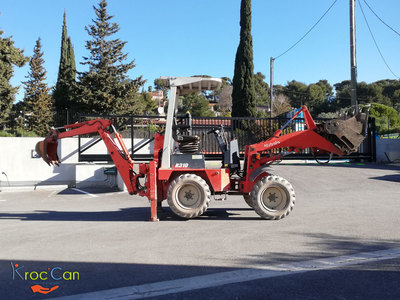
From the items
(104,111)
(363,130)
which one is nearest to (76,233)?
(363,130)

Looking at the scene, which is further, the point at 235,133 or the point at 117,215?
the point at 235,133

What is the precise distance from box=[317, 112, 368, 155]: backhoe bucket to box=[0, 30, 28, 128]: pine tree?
21441mm

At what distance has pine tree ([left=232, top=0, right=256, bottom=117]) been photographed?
1287 inches

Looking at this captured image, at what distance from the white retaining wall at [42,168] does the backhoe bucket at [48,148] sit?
19.8ft

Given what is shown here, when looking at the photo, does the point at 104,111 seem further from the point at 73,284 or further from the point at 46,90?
the point at 73,284

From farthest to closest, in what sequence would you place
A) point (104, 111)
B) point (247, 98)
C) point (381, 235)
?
point (247, 98) → point (104, 111) → point (381, 235)

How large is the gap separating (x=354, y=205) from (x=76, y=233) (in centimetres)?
720

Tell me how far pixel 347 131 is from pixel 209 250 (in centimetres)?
431

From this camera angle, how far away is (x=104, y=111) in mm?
29828

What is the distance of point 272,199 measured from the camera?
26.0 feet

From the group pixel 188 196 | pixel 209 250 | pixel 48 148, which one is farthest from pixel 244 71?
pixel 209 250

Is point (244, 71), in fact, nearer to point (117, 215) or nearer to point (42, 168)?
point (42, 168)
